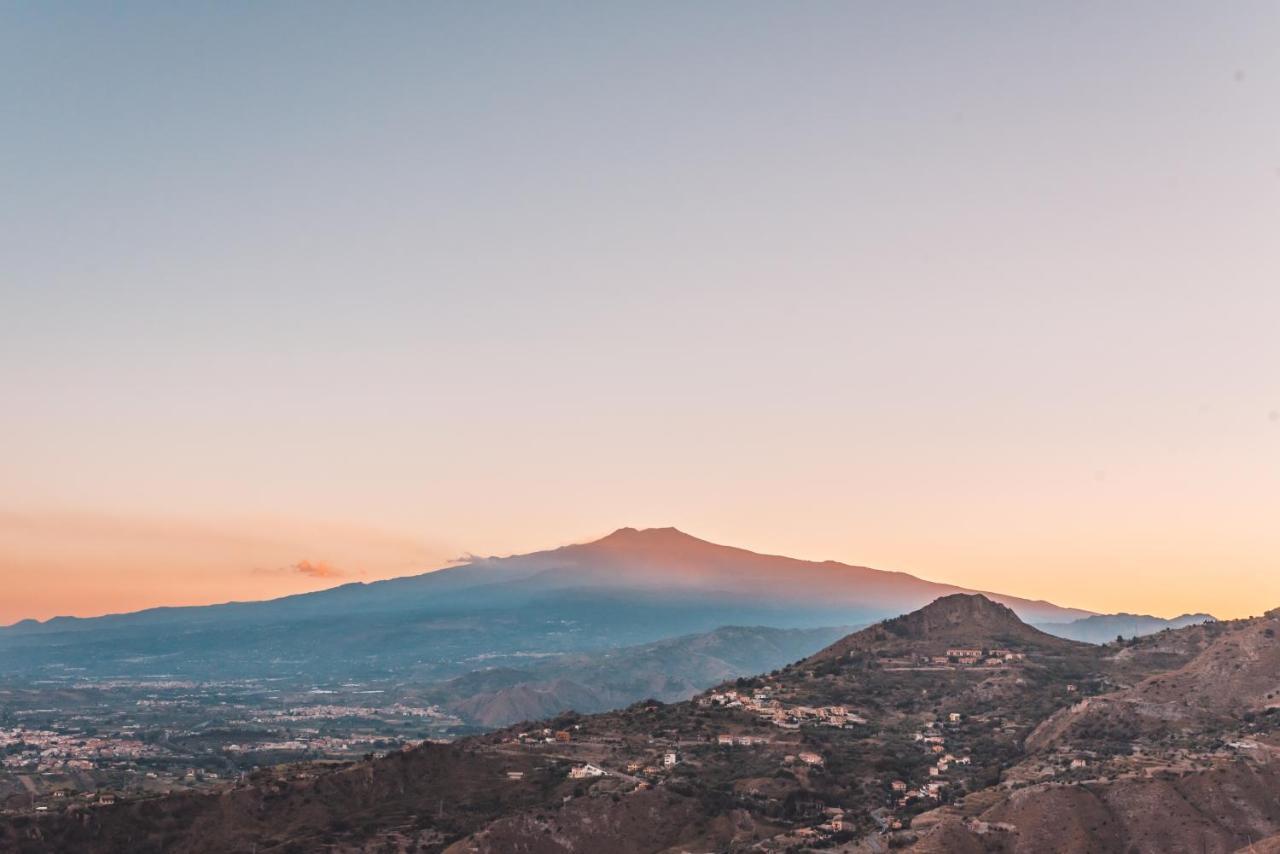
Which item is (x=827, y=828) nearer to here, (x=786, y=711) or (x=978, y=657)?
(x=786, y=711)

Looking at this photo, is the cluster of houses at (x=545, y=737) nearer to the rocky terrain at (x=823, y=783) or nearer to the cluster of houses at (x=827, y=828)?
the rocky terrain at (x=823, y=783)

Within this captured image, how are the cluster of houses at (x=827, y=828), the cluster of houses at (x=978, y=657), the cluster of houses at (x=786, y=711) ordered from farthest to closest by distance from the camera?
the cluster of houses at (x=978, y=657), the cluster of houses at (x=786, y=711), the cluster of houses at (x=827, y=828)

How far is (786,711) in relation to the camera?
167 metres

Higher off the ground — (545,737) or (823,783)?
(545,737)

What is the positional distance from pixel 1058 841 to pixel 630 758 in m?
52.7

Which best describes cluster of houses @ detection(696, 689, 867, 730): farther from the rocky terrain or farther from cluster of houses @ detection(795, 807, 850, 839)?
cluster of houses @ detection(795, 807, 850, 839)

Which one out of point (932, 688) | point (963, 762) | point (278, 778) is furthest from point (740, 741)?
point (278, 778)

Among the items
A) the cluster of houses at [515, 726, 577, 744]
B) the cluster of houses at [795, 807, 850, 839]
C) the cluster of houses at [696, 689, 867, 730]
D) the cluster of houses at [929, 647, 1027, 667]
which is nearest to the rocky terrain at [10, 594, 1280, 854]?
the cluster of houses at [795, 807, 850, 839]

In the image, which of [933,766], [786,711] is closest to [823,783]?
[933,766]

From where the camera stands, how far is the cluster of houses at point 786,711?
16038cm

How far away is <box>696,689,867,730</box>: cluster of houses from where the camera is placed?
526 feet

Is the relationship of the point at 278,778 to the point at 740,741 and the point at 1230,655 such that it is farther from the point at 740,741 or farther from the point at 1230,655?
the point at 1230,655

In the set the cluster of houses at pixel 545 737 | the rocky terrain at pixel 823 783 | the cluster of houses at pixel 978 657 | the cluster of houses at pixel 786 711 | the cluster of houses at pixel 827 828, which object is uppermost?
the cluster of houses at pixel 978 657

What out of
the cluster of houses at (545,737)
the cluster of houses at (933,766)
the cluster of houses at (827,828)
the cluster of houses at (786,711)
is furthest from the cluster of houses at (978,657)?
the cluster of houses at (827,828)
